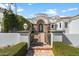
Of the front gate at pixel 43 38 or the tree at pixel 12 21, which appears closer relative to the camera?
the tree at pixel 12 21

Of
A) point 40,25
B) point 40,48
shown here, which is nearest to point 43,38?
point 40,48

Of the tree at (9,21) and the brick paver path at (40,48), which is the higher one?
the tree at (9,21)

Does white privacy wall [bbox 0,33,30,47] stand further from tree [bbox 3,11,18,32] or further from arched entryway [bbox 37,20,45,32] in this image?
arched entryway [bbox 37,20,45,32]

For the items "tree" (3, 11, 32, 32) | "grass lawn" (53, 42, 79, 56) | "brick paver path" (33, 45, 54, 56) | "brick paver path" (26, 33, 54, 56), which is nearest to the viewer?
"grass lawn" (53, 42, 79, 56)

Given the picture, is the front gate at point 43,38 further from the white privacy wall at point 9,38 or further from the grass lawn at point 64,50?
the white privacy wall at point 9,38

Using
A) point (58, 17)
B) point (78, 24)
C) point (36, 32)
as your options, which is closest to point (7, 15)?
point (36, 32)

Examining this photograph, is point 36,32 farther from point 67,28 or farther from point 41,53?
point 67,28

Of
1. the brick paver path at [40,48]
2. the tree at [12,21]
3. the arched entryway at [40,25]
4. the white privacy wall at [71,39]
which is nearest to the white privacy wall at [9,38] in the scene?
the tree at [12,21]

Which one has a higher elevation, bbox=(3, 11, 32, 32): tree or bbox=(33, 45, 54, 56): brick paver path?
bbox=(3, 11, 32, 32): tree

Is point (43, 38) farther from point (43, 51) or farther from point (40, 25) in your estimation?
point (40, 25)

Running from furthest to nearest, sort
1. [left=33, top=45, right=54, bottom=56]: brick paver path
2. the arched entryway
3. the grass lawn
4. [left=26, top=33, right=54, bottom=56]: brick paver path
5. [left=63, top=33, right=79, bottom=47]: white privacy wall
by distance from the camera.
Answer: [left=63, top=33, right=79, bottom=47]: white privacy wall
[left=26, top=33, right=54, bottom=56]: brick paver path
[left=33, top=45, right=54, bottom=56]: brick paver path
the arched entryway
the grass lawn

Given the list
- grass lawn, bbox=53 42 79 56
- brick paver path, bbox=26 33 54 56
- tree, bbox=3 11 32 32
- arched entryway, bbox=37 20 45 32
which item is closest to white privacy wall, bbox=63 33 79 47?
grass lawn, bbox=53 42 79 56

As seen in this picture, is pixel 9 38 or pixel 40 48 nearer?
pixel 9 38

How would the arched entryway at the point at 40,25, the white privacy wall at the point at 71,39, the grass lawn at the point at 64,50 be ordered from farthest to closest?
the white privacy wall at the point at 71,39 → the arched entryway at the point at 40,25 → the grass lawn at the point at 64,50
